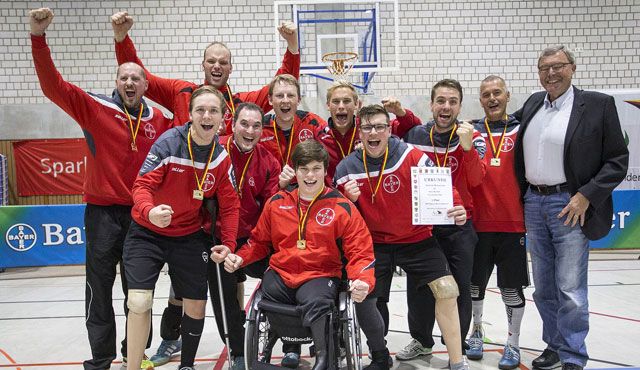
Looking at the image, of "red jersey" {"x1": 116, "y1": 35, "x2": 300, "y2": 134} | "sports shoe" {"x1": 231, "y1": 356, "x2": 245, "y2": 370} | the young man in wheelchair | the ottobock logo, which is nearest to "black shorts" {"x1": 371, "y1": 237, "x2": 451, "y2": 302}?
the young man in wheelchair

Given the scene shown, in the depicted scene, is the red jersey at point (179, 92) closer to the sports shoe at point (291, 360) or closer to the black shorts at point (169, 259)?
the black shorts at point (169, 259)

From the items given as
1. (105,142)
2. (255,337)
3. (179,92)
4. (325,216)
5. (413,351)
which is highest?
(179,92)

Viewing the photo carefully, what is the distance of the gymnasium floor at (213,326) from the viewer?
3.41 metres

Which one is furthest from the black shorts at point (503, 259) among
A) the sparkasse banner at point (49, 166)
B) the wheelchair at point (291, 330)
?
the sparkasse banner at point (49, 166)

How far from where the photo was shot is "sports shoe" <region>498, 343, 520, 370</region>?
125 inches

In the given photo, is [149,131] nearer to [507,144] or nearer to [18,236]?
[507,144]

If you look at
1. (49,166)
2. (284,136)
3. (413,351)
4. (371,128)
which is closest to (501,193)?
(371,128)

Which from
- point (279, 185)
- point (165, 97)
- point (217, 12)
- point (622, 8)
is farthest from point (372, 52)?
point (279, 185)

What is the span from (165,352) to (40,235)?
419cm

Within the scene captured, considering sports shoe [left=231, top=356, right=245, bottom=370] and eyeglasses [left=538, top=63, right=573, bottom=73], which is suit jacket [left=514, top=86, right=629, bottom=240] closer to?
eyeglasses [left=538, top=63, right=573, bottom=73]

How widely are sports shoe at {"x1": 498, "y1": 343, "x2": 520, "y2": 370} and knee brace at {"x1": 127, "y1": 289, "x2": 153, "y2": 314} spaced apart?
2309 mm

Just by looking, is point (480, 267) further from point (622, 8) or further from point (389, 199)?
point (622, 8)

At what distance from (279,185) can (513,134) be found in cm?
163

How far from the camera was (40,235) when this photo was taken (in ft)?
21.6
